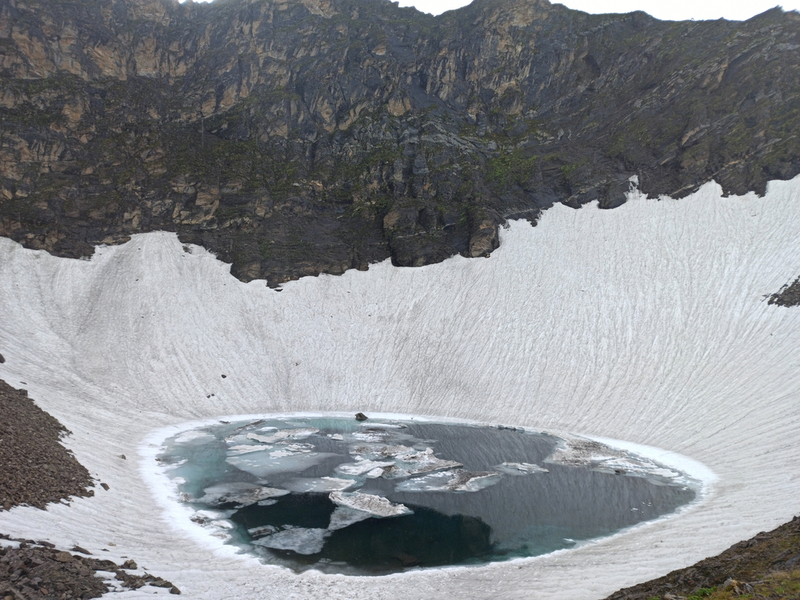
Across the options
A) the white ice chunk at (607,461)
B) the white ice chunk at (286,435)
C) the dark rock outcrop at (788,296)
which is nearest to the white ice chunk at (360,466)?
the white ice chunk at (286,435)

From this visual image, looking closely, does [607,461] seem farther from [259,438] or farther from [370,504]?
[259,438]

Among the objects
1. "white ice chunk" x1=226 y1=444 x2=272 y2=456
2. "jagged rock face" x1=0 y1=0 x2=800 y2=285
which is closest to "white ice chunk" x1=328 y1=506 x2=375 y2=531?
"white ice chunk" x1=226 y1=444 x2=272 y2=456

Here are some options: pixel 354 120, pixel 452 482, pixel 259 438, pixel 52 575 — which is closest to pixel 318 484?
pixel 452 482

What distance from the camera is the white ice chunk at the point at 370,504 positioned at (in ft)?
82.9

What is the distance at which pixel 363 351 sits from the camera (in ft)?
188

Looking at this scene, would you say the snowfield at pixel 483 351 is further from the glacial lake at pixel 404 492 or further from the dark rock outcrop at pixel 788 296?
the glacial lake at pixel 404 492

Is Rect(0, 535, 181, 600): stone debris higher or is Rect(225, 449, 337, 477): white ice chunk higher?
Rect(225, 449, 337, 477): white ice chunk

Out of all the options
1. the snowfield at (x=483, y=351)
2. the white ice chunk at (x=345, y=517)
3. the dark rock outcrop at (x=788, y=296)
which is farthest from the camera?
the dark rock outcrop at (x=788, y=296)

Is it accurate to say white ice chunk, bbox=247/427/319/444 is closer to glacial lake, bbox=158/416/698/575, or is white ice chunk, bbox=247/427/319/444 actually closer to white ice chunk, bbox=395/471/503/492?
glacial lake, bbox=158/416/698/575

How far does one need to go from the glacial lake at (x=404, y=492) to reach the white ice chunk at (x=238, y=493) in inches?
3.8

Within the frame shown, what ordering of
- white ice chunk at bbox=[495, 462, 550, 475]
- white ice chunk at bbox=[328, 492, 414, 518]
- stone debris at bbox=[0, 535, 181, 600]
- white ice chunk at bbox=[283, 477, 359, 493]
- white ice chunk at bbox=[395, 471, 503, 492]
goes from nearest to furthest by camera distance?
stone debris at bbox=[0, 535, 181, 600]
white ice chunk at bbox=[328, 492, 414, 518]
white ice chunk at bbox=[283, 477, 359, 493]
white ice chunk at bbox=[395, 471, 503, 492]
white ice chunk at bbox=[495, 462, 550, 475]

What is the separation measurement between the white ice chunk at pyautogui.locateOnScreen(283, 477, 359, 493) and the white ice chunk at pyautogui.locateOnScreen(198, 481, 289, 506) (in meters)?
0.93

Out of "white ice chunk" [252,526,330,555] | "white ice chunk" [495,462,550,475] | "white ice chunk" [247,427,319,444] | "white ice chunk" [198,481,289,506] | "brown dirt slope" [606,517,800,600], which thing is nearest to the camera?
"brown dirt slope" [606,517,800,600]

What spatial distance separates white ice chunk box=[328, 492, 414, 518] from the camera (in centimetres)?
2528
